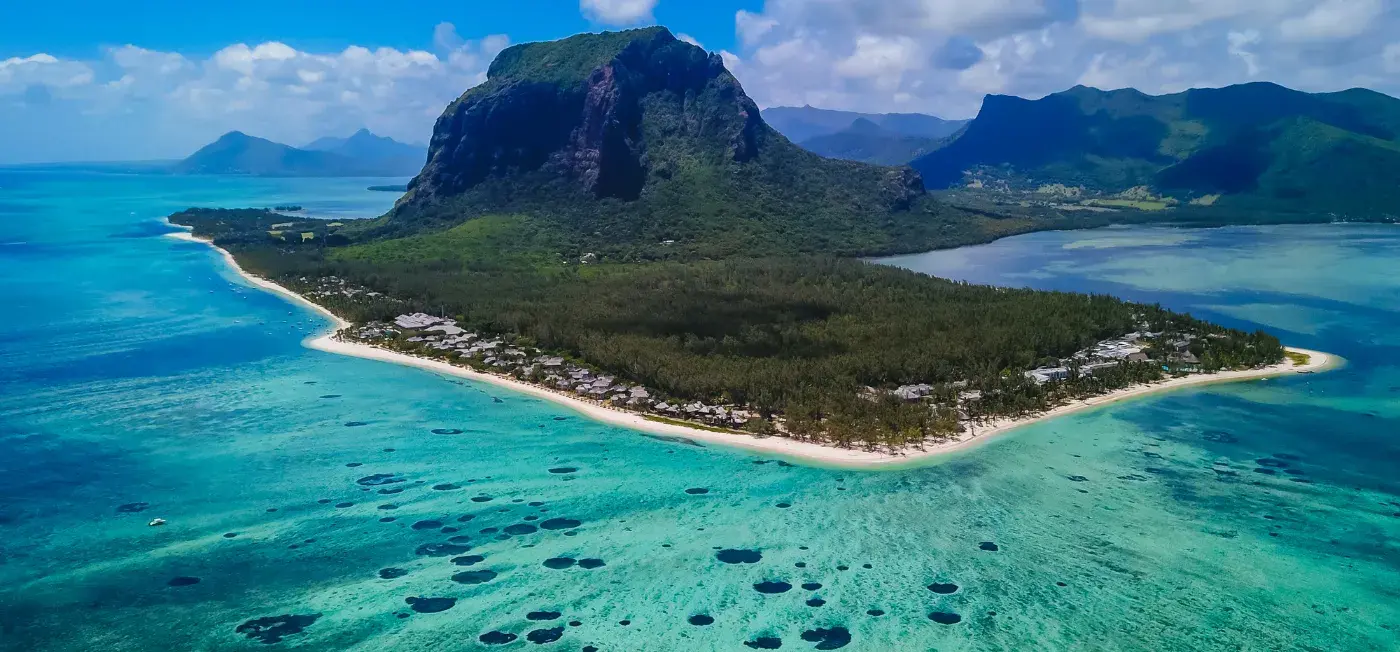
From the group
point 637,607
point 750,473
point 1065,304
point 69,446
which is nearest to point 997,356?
point 1065,304

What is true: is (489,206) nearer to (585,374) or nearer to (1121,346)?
(585,374)

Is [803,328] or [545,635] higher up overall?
[803,328]

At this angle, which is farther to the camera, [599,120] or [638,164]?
[638,164]

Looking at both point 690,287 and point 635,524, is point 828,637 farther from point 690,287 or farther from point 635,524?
point 690,287

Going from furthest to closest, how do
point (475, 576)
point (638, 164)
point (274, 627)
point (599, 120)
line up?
point (638, 164), point (599, 120), point (475, 576), point (274, 627)

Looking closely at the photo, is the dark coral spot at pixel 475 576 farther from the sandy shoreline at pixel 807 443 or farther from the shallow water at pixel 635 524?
the sandy shoreline at pixel 807 443

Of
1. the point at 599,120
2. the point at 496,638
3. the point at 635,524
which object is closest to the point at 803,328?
the point at 635,524

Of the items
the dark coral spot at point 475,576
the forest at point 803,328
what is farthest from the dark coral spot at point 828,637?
the forest at point 803,328

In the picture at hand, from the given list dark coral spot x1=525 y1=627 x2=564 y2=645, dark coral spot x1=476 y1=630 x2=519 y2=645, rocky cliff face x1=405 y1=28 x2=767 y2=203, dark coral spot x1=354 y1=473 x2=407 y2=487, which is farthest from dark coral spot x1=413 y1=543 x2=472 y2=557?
rocky cliff face x1=405 y1=28 x2=767 y2=203
